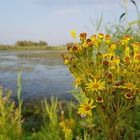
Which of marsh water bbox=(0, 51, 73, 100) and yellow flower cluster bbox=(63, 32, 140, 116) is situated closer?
yellow flower cluster bbox=(63, 32, 140, 116)

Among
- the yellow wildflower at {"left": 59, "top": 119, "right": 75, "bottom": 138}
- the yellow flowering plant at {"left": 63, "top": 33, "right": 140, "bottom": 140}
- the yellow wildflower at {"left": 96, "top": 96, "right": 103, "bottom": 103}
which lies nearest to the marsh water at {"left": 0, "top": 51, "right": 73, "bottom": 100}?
the yellow wildflower at {"left": 59, "top": 119, "right": 75, "bottom": 138}

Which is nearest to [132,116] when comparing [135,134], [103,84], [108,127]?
[108,127]

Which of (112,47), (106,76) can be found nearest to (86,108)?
(106,76)

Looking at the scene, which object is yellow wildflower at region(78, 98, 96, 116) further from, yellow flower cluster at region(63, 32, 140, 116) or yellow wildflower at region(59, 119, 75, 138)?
yellow wildflower at region(59, 119, 75, 138)

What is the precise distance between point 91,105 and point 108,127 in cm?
18

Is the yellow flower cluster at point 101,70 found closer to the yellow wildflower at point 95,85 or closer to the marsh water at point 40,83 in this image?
the yellow wildflower at point 95,85

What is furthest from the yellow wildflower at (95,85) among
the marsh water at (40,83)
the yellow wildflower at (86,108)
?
the marsh water at (40,83)

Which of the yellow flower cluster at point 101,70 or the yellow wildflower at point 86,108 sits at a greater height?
the yellow flower cluster at point 101,70

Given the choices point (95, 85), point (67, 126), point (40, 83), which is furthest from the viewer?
point (40, 83)

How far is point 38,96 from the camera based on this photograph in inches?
380

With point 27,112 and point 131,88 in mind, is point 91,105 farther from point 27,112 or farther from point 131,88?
point 27,112

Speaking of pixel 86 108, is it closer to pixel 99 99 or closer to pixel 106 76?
pixel 99 99

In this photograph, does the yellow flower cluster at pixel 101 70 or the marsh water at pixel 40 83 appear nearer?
the yellow flower cluster at pixel 101 70

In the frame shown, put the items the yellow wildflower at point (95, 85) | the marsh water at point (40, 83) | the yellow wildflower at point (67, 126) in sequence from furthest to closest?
the marsh water at point (40, 83)
the yellow wildflower at point (67, 126)
the yellow wildflower at point (95, 85)
